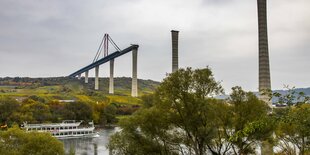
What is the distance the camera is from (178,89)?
17.7 meters

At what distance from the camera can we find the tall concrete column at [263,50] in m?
42.2

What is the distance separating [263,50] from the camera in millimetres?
42562

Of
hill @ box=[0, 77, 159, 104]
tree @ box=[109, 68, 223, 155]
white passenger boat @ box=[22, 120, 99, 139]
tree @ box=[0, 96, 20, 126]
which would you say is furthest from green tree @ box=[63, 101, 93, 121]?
tree @ box=[109, 68, 223, 155]

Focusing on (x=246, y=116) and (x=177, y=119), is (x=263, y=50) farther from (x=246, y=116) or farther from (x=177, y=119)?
(x=177, y=119)

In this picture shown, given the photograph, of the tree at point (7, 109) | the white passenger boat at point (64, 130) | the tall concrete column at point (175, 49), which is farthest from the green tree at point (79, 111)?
Answer: the tall concrete column at point (175, 49)

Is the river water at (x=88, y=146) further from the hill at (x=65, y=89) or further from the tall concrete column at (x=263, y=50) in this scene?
the hill at (x=65, y=89)

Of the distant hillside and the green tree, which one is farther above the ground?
the distant hillside

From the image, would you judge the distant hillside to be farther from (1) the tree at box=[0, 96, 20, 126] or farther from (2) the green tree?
(1) the tree at box=[0, 96, 20, 126]

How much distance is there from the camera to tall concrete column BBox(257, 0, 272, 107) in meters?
42.2

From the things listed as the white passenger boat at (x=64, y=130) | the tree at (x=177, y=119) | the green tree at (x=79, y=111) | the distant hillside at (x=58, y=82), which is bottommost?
the white passenger boat at (x=64, y=130)

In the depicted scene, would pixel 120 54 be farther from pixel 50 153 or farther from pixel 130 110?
pixel 50 153

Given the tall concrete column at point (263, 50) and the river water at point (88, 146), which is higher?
the tall concrete column at point (263, 50)

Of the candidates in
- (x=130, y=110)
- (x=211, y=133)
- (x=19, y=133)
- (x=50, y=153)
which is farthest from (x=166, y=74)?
(x=130, y=110)

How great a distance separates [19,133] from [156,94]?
7.64m
